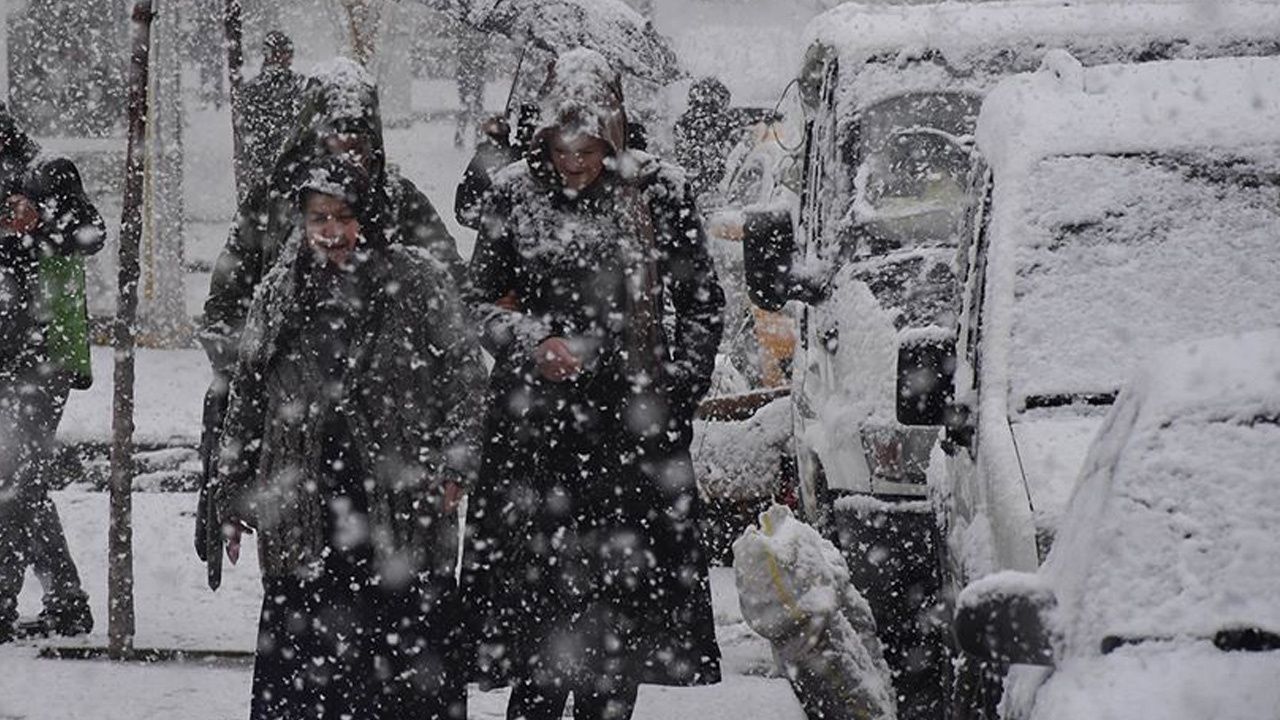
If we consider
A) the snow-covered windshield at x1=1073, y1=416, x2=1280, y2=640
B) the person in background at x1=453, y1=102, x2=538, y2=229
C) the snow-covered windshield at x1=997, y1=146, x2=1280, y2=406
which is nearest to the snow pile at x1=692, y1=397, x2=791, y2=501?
the person in background at x1=453, y1=102, x2=538, y2=229

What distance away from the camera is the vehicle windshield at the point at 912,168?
298 inches

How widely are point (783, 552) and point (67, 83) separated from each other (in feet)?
41.9

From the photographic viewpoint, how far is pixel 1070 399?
4.61 m

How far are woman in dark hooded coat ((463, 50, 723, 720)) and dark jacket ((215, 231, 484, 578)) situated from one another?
0.68ft

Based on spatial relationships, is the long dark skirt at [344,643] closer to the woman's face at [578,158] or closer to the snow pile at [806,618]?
the snow pile at [806,618]

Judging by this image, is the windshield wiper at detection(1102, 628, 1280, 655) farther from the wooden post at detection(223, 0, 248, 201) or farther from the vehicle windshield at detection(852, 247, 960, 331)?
the wooden post at detection(223, 0, 248, 201)

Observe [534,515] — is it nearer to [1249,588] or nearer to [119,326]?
[119,326]

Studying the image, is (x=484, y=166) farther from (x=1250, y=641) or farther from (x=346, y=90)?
(x=1250, y=641)

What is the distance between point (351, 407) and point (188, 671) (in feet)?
6.70

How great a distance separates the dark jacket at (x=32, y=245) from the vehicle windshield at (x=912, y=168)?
2682 mm

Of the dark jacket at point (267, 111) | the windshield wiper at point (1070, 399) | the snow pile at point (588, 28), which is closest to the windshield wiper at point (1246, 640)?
the windshield wiper at point (1070, 399)

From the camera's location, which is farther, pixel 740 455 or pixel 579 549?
pixel 740 455

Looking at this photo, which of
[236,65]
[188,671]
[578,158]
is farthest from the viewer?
[236,65]

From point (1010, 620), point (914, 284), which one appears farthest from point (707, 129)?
→ point (1010, 620)
